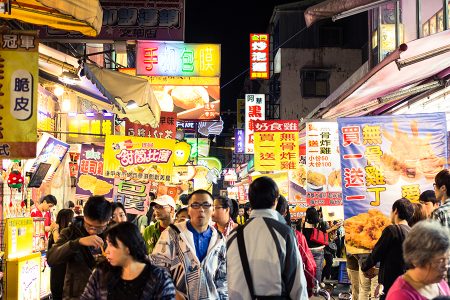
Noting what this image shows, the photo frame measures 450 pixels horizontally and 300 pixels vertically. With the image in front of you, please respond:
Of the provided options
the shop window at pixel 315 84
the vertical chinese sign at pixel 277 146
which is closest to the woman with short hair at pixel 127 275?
the vertical chinese sign at pixel 277 146

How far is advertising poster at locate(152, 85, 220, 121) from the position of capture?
845 inches

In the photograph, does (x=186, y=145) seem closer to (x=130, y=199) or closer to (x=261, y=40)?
(x=261, y=40)

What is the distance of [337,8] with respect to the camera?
373 inches

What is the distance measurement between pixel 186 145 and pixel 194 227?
24.3 m

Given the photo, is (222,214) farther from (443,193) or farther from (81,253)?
(443,193)

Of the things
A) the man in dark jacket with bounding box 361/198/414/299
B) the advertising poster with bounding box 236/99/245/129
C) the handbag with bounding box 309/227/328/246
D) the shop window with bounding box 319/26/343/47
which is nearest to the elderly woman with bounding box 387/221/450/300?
the man in dark jacket with bounding box 361/198/414/299

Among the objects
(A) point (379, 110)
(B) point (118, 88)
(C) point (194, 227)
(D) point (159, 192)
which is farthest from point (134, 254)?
(D) point (159, 192)

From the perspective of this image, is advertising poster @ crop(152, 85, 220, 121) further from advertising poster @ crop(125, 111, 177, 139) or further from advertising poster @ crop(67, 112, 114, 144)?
advertising poster @ crop(67, 112, 114, 144)

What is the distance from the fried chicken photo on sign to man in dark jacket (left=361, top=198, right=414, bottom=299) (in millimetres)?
1021

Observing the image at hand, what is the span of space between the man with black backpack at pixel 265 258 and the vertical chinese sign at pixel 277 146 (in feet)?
52.8

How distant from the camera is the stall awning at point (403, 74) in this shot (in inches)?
352

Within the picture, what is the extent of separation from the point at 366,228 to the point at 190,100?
12.8m

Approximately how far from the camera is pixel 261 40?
140 ft

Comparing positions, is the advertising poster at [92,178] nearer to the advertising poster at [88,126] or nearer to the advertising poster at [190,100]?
the advertising poster at [88,126]
